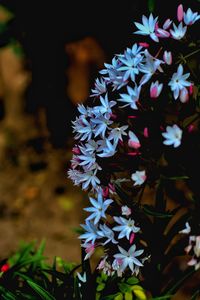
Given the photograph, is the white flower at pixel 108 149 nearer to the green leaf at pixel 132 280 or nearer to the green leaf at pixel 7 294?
the green leaf at pixel 132 280

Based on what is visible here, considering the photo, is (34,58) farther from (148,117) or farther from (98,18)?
(148,117)

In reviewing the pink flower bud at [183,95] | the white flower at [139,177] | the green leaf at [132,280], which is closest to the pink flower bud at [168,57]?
the pink flower bud at [183,95]

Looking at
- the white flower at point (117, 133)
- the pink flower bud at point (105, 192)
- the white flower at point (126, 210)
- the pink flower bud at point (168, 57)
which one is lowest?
the white flower at point (126, 210)

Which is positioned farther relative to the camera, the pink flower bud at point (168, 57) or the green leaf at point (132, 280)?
the green leaf at point (132, 280)

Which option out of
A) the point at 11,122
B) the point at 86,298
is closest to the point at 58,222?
the point at 11,122

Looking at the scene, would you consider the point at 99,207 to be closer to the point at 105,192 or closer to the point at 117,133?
the point at 105,192

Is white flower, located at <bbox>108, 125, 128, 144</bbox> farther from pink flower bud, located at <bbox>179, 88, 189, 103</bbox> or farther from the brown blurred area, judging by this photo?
the brown blurred area

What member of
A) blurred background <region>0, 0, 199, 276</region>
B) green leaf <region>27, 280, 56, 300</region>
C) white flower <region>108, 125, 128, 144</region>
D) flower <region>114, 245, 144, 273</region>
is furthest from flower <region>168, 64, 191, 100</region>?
blurred background <region>0, 0, 199, 276</region>
